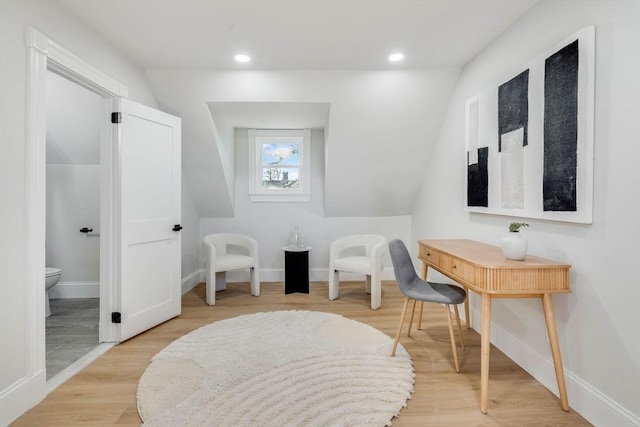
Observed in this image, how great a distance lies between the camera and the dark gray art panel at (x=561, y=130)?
64.7 inches

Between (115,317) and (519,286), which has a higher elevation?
(519,286)

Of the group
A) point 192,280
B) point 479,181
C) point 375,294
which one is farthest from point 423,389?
point 192,280

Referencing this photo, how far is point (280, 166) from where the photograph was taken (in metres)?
4.44

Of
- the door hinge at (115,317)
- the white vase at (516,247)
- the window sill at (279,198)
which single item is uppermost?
the window sill at (279,198)

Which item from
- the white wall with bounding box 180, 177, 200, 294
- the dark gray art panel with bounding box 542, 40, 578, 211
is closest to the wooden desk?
the dark gray art panel with bounding box 542, 40, 578, 211

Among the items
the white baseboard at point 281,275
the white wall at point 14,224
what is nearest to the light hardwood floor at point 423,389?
the white wall at point 14,224

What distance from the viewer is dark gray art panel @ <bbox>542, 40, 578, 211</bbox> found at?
5.40 ft

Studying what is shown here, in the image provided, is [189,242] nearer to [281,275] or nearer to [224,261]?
[224,261]

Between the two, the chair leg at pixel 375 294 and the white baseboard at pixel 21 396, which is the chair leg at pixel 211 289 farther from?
the chair leg at pixel 375 294

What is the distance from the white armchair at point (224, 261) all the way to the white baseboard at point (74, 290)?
1.42m

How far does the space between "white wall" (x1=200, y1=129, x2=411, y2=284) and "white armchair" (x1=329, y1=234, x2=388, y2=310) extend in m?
0.52

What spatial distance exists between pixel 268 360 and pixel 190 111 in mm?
2671

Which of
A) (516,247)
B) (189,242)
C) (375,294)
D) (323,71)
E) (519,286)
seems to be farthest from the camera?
(189,242)

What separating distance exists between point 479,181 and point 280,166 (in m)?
2.76
